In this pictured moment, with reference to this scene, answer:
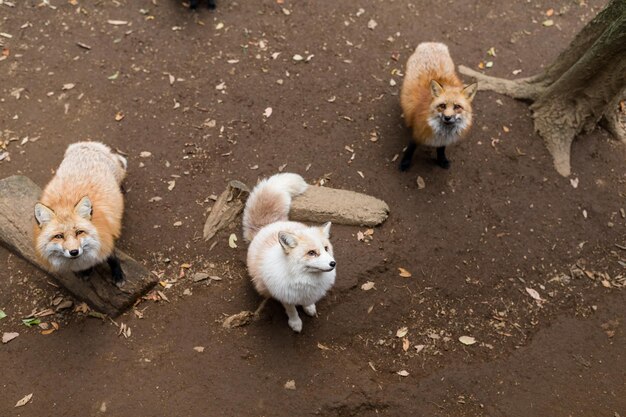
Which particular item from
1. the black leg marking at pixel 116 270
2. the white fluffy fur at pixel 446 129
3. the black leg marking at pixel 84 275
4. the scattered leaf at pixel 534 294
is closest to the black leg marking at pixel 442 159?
the white fluffy fur at pixel 446 129

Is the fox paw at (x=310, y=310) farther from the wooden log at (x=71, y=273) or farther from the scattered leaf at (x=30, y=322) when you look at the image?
the scattered leaf at (x=30, y=322)

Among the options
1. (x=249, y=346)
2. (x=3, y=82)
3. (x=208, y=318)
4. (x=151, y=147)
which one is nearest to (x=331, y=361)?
(x=249, y=346)

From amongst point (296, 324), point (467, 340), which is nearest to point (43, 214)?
point (296, 324)

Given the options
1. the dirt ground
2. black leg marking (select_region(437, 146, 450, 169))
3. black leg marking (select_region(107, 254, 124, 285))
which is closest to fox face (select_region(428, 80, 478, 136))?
black leg marking (select_region(437, 146, 450, 169))

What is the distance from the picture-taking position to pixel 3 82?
674cm

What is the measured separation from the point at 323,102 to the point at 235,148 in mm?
1513

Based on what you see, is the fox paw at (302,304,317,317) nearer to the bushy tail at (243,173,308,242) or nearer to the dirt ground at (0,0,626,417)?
the dirt ground at (0,0,626,417)

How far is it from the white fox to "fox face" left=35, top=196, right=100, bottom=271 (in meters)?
1.51

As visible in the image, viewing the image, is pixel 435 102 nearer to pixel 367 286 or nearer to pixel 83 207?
pixel 367 286

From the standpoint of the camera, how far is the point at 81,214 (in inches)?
163

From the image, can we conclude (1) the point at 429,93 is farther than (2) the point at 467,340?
Yes

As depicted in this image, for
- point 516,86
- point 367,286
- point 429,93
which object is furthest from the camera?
point 516,86

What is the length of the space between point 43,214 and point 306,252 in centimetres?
233

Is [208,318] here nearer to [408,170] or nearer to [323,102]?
[408,170]
